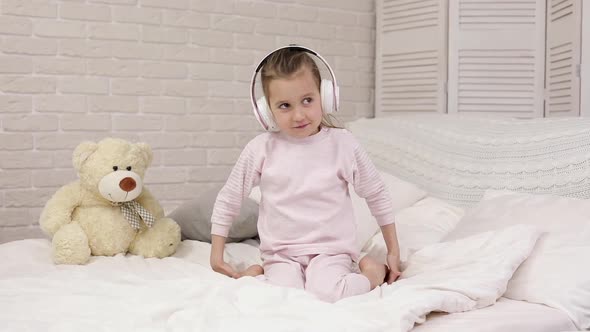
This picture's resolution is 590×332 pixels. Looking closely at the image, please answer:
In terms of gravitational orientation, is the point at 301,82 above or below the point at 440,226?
above

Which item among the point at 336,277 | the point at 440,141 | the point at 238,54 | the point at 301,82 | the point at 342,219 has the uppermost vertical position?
the point at 238,54

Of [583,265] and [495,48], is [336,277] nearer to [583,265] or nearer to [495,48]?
[583,265]

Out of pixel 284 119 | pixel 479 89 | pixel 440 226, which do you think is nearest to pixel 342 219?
pixel 284 119

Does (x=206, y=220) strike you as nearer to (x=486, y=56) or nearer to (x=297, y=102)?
(x=297, y=102)

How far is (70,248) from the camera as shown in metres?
2.02

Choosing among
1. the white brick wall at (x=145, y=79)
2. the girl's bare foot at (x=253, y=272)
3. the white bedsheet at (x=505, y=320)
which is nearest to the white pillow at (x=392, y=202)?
the girl's bare foot at (x=253, y=272)

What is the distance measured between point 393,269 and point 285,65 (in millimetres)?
606

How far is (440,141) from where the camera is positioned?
8.33 ft

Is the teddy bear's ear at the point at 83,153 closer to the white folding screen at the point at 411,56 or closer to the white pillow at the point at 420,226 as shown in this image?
the white pillow at the point at 420,226

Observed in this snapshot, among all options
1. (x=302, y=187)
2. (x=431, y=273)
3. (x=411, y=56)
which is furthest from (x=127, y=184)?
(x=411, y=56)

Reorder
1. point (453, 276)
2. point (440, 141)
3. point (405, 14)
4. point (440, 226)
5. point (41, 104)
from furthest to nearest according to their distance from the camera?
1. point (405, 14)
2. point (41, 104)
3. point (440, 141)
4. point (440, 226)
5. point (453, 276)

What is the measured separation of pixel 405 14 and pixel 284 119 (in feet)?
6.18

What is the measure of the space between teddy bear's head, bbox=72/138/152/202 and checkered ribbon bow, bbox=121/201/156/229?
0.05 metres

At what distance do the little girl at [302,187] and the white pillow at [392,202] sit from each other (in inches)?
11.6
